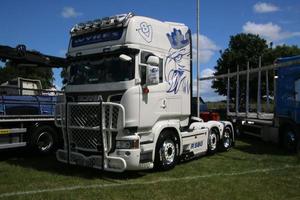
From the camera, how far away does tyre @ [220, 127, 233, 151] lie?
14.8 meters

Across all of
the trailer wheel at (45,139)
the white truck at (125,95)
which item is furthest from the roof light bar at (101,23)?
the trailer wheel at (45,139)

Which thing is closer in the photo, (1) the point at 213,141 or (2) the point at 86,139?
(2) the point at 86,139

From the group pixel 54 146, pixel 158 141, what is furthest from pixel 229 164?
pixel 54 146

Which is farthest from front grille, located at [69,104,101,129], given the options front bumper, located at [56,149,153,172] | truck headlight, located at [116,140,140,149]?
front bumper, located at [56,149,153,172]

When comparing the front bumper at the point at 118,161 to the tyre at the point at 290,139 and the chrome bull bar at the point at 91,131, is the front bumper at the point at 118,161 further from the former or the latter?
the tyre at the point at 290,139

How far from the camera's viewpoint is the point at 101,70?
33.9 ft

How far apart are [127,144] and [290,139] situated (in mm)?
7697

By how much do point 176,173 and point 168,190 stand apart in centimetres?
204

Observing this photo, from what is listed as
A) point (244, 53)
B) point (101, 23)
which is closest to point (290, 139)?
point (101, 23)

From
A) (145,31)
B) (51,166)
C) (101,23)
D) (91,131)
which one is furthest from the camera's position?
(51,166)

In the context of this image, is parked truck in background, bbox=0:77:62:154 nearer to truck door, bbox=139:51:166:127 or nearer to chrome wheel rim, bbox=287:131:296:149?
truck door, bbox=139:51:166:127

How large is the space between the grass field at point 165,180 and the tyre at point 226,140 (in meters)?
1.53

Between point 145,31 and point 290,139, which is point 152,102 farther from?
point 290,139

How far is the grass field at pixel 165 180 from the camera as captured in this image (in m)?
8.30
